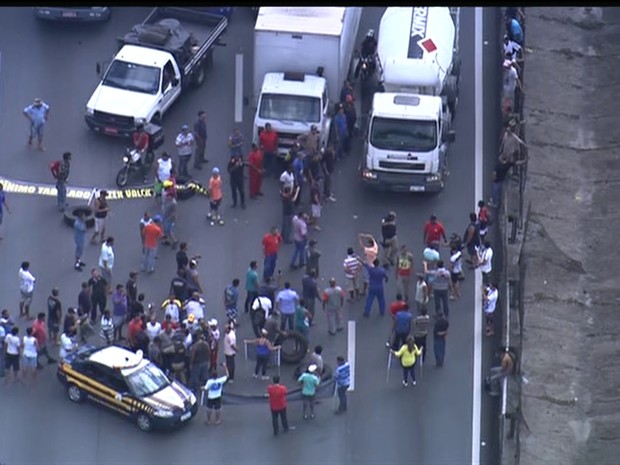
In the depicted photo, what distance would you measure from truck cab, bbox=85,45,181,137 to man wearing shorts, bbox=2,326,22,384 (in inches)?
293

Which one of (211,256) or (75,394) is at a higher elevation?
(211,256)

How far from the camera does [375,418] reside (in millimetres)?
27641

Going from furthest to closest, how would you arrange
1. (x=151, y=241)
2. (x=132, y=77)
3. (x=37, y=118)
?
1. (x=132, y=77)
2. (x=37, y=118)
3. (x=151, y=241)

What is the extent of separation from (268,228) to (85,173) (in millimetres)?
4473

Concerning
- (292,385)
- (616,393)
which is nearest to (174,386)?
(292,385)

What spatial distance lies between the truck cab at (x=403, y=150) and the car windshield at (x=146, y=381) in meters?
7.86

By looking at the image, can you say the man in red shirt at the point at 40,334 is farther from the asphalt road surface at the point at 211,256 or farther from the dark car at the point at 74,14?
the dark car at the point at 74,14

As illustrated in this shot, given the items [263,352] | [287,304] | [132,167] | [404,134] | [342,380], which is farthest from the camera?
[132,167]

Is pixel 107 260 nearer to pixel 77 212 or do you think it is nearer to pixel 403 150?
pixel 77 212

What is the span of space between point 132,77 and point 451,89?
7.26 meters

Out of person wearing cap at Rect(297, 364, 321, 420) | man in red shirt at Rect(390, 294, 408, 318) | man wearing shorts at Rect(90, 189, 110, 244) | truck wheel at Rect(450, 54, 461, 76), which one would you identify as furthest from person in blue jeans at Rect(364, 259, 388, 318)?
truck wheel at Rect(450, 54, 461, 76)

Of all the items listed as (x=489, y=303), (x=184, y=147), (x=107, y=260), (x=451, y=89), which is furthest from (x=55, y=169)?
(x=489, y=303)

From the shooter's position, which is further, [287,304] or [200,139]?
[200,139]

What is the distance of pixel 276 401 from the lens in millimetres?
26438
